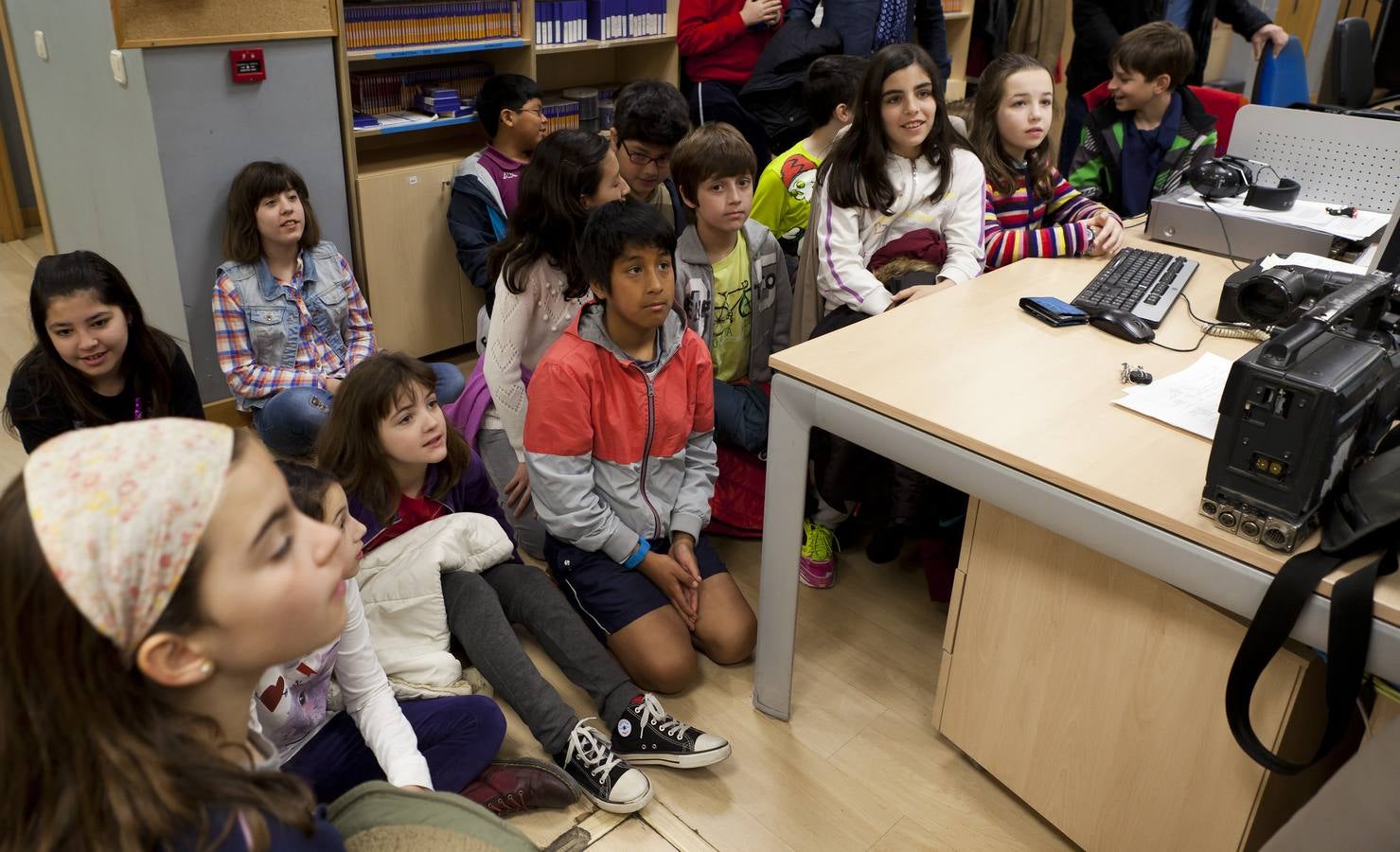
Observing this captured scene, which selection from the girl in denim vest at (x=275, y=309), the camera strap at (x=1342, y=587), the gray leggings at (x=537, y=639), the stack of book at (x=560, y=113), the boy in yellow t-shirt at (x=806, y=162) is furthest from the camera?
the stack of book at (x=560, y=113)

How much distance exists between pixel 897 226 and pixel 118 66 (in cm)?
207

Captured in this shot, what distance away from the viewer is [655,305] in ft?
6.72

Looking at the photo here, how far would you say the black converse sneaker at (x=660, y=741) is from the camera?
74.0 inches

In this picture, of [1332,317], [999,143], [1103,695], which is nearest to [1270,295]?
[1332,317]

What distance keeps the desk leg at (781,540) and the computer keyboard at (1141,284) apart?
65cm

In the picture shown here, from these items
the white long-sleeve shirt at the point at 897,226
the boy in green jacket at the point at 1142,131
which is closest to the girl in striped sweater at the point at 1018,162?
the white long-sleeve shirt at the point at 897,226

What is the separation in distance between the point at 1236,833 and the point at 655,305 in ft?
4.25

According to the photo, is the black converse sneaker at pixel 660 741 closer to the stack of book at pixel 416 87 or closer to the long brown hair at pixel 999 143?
the long brown hair at pixel 999 143

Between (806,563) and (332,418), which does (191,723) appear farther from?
(806,563)

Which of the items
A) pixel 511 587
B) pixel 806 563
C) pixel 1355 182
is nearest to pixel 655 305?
pixel 511 587

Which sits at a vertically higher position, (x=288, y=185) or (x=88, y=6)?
(x=88, y=6)

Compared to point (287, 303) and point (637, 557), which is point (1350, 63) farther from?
point (287, 303)

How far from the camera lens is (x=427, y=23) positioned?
339 cm

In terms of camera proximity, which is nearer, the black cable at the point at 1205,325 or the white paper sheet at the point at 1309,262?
the black cable at the point at 1205,325
